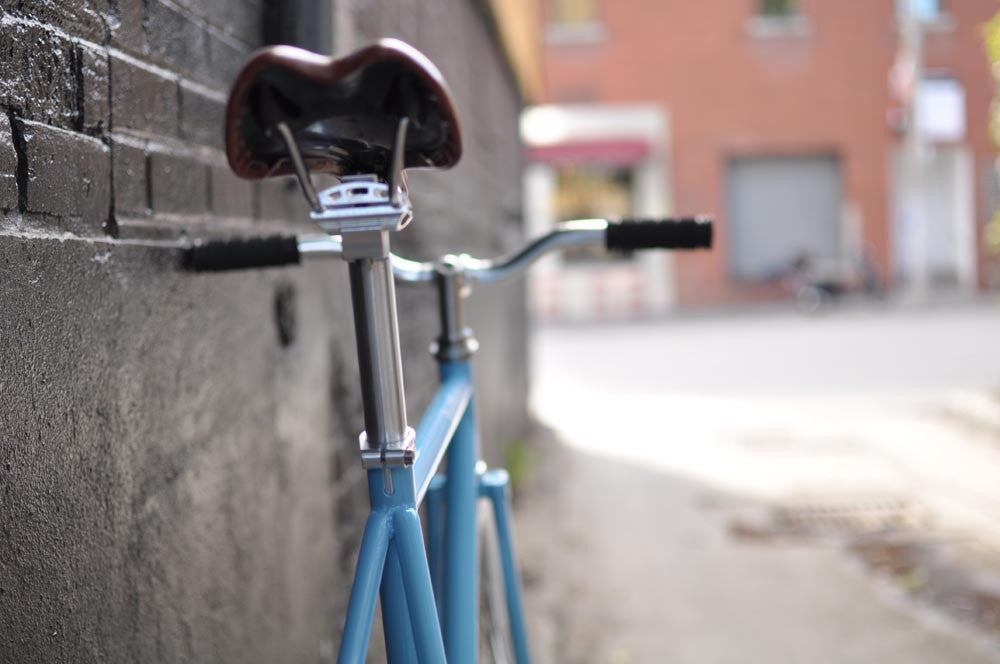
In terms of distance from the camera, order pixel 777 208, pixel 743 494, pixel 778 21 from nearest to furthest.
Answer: pixel 743 494 → pixel 777 208 → pixel 778 21

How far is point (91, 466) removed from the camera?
54.8 inches

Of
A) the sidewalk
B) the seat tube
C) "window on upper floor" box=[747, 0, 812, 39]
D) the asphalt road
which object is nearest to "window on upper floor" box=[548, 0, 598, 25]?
"window on upper floor" box=[747, 0, 812, 39]

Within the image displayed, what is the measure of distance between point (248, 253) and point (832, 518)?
3.91 meters

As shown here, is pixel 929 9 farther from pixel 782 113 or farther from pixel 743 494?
pixel 743 494

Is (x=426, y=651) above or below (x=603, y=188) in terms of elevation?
below

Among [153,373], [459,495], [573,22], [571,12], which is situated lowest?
[459,495]

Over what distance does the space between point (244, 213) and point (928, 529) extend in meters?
3.63

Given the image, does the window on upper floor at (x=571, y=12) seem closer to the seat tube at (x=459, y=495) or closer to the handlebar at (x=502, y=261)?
the handlebar at (x=502, y=261)

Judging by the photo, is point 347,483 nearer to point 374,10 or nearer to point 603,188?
point 374,10

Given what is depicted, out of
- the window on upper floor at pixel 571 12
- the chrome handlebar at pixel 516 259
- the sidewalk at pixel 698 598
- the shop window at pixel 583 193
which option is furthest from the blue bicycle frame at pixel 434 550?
the window on upper floor at pixel 571 12

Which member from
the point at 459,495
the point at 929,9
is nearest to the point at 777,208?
the point at 929,9

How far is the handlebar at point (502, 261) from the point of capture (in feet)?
5.21

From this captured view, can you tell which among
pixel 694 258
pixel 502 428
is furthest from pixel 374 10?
pixel 694 258

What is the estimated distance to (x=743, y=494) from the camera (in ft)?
18.0
